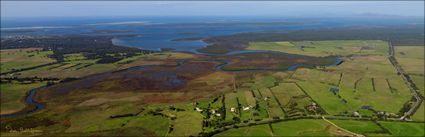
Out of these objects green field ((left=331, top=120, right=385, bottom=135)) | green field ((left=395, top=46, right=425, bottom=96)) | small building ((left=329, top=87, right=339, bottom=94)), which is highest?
green field ((left=395, top=46, right=425, bottom=96))

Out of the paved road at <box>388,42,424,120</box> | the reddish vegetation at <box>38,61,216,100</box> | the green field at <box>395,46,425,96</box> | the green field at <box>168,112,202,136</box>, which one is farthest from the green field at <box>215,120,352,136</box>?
the green field at <box>395,46,425,96</box>

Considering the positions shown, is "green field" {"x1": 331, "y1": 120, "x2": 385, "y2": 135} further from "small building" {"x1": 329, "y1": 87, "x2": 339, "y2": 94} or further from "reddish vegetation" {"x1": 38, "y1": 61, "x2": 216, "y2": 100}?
"reddish vegetation" {"x1": 38, "y1": 61, "x2": 216, "y2": 100}

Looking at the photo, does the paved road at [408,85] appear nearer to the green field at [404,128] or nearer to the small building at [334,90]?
the green field at [404,128]

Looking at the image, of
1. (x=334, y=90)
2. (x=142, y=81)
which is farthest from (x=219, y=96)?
(x=142, y=81)

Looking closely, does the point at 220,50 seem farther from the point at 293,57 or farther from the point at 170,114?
the point at 170,114

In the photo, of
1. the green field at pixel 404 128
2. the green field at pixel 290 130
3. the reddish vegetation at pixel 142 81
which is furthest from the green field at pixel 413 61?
the reddish vegetation at pixel 142 81

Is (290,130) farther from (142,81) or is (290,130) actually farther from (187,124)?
(142,81)

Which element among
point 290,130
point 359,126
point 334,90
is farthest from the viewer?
point 334,90

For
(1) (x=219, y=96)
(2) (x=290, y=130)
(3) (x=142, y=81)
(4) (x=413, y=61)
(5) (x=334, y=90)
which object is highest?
(4) (x=413, y=61)

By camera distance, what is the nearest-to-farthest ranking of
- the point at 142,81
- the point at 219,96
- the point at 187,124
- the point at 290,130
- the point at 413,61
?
the point at 290,130, the point at 187,124, the point at 219,96, the point at 142,81, the point at 413,61

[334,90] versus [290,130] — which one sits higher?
[334,90]

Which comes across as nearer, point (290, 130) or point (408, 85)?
point (290, 130)

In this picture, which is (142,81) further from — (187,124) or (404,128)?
(404,128)
